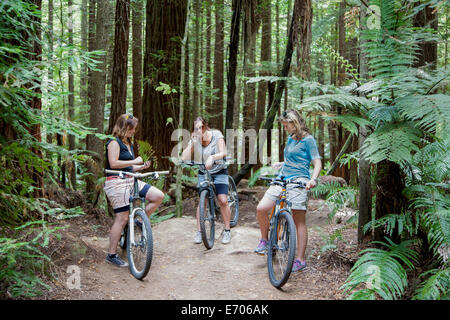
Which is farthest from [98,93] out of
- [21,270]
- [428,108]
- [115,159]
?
[428,108]

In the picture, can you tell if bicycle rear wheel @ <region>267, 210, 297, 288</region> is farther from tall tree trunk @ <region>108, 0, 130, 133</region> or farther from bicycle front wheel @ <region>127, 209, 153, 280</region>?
tall tree trunk @ <region>108, 0, 130, 133</region>

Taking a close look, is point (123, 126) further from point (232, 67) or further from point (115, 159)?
point (232, 67)

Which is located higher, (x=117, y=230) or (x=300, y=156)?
(x=300, y=156)

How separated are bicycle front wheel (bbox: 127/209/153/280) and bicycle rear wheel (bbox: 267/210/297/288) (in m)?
1.58

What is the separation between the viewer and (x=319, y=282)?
15.4ft

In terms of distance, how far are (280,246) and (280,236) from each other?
14 cm

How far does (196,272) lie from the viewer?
502 cm

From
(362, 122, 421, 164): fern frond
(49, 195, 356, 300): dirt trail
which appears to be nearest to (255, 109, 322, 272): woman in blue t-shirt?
(49, 195, 356, 300): dirt trail

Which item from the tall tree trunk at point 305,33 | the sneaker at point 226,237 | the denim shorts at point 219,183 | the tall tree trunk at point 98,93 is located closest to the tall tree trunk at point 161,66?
the tall tree trunk at point 98,93

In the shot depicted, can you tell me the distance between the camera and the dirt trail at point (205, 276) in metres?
4.22

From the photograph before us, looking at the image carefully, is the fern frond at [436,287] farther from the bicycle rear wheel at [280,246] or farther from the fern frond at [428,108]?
the fern frond at [428,108]

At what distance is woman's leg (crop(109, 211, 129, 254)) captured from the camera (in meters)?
4.90

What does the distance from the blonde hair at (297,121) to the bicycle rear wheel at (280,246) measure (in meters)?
1.10

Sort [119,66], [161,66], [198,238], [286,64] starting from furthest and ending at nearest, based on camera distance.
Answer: [161,66], [119,66], [286,64], [198,238]
